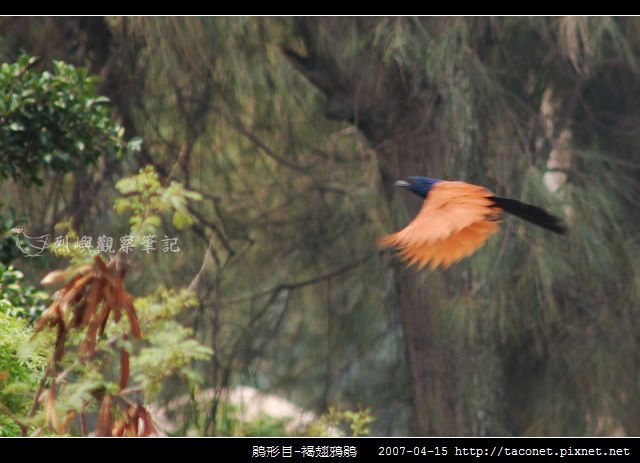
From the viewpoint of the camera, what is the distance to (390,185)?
10.2 feet

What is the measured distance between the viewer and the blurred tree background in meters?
2.83

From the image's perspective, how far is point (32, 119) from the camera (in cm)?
203

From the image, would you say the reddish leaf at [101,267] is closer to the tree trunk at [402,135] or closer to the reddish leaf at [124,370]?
the reddish leaf at [124,370]

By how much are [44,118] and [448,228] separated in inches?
36.6

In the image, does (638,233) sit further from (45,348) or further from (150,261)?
(45,348)

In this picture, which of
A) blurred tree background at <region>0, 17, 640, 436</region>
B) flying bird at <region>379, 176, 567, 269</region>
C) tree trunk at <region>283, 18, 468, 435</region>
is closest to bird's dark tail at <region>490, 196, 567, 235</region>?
flying bird at <region>379, 176, 567, 269</region>

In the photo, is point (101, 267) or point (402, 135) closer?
point (101, 267)

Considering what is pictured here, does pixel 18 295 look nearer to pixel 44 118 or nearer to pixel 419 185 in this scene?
pixel 44 118

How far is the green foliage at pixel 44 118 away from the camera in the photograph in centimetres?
201

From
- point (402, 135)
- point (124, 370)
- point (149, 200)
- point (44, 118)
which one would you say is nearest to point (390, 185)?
point (402, 135)

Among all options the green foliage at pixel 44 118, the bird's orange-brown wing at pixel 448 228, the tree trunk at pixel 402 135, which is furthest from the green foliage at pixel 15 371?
the tree trunk at pixel 402 135

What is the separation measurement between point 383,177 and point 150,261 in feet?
2.68

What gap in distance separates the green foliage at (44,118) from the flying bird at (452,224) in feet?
2.48
